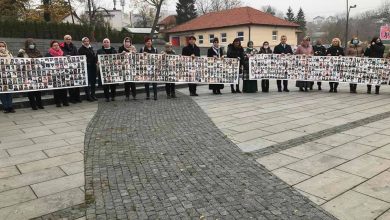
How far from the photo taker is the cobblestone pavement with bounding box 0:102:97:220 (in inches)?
157

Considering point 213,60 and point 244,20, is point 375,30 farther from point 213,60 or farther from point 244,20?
point 213,60

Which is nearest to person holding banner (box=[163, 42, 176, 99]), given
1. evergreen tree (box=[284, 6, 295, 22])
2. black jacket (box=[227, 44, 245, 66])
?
black jacket (box=[227, 44, 245, 66])

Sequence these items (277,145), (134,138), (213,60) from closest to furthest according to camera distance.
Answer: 1. (277,145)
2. (134,138)
3. (213,60)

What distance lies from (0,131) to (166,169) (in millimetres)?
4365

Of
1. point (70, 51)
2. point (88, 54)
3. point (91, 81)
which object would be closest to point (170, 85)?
point (91, 81)

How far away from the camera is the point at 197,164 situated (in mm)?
5133

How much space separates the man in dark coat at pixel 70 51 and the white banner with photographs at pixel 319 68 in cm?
567

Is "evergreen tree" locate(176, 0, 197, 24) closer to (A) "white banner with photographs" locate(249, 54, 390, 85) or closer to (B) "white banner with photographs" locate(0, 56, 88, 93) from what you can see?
(A) "white banner with photographs" locate(249, 54, 390, 85)

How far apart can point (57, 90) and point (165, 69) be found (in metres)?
3.24

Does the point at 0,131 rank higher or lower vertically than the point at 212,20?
lower

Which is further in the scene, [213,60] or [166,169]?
[213,60]

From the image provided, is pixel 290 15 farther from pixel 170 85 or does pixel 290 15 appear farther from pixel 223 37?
pixel 170 85

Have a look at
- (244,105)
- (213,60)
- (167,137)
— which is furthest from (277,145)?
(213,60)

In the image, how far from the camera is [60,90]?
1019cm
